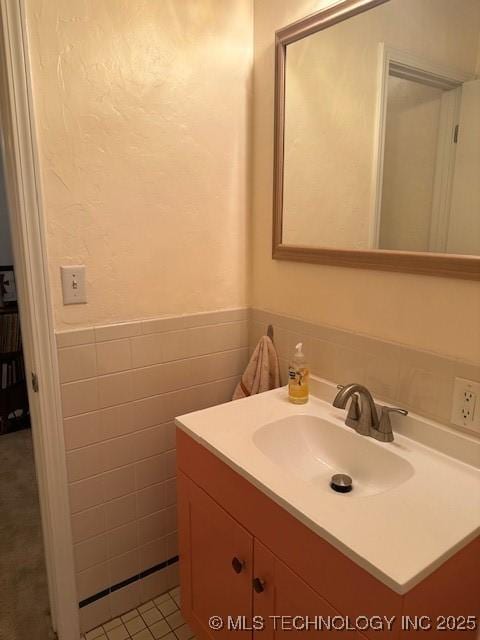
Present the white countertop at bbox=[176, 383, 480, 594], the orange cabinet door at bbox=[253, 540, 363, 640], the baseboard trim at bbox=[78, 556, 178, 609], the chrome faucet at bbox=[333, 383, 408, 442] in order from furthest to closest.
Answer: the baseboard trim at bbox=[78, 556, 178, 609] → the chrome faucet at bbox=[333, 383, 408, 442] → the orange cabinet door at bbox=[253, 540, 363, 640] → the white countertop at bbox=[176, 383, 480, 594]

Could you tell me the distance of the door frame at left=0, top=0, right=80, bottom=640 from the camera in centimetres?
111

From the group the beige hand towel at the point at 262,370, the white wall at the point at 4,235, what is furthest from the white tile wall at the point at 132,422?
the white wall at the point at 4,235

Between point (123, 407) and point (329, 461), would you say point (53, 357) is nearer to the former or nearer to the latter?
point (123, 407)

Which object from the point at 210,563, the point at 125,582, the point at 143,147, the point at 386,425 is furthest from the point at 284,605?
the point at 143,147

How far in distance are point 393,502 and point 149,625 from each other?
113 centimetres

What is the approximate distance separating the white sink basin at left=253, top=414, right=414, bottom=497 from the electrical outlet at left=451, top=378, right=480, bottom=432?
17 cm

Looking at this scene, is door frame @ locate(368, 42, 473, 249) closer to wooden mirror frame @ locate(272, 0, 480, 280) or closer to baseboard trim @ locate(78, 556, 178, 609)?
wooden mirror frame @ locate(272, 0, 480, 280)

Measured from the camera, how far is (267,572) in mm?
1000

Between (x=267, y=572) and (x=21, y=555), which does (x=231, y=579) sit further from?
(x=21, y=555)

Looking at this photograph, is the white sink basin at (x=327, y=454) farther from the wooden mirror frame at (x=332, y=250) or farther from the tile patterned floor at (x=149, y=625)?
the tile patterned floor at (x=149, y=625)

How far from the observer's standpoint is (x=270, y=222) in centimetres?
156

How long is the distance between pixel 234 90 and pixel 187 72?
0.18m

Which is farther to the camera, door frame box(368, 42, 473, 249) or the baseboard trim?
the baseboard trim

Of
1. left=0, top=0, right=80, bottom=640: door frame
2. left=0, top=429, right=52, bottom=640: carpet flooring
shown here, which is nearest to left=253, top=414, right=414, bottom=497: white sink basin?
left=0, top=0, right=80, bottom=640: door frame
